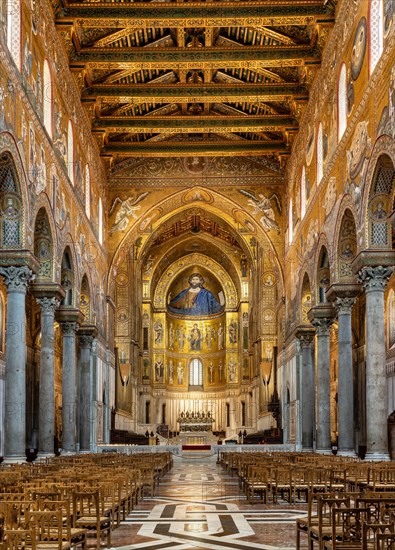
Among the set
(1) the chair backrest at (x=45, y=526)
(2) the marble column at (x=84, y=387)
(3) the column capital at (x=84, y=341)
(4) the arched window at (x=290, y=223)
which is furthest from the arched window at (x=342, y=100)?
(1) the chair backrest at (x=45, y=526)

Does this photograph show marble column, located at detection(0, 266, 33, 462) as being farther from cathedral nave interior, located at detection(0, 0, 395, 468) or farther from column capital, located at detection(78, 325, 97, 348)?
column capital, located at detection(78, 325, 97, 348)

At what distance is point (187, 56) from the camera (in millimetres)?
34906

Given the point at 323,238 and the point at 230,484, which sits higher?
the point at 323,238

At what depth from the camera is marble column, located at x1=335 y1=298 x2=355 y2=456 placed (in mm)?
29781

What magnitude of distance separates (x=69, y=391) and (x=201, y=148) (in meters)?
17.3

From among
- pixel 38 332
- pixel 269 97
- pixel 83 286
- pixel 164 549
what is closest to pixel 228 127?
pixel 269 97

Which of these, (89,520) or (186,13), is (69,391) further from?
(89,520)

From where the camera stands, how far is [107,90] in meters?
38.5

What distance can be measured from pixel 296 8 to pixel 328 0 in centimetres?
154

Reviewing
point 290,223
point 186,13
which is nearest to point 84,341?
point 290,223

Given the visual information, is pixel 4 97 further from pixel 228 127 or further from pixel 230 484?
pixel 228 127

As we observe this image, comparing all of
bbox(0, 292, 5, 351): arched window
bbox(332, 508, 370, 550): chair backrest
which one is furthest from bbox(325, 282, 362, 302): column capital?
bbox(332, 508, 370, 550): chair backrest

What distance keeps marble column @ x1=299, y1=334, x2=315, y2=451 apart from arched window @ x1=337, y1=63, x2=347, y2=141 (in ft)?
42.8

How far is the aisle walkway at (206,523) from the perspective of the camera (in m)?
11.9
